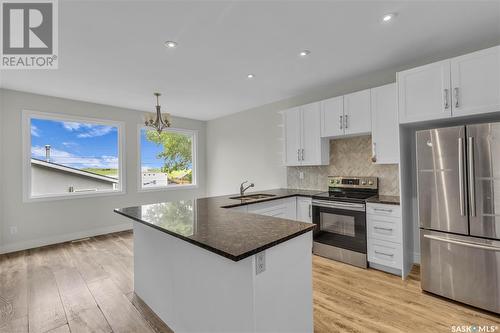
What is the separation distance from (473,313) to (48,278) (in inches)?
178

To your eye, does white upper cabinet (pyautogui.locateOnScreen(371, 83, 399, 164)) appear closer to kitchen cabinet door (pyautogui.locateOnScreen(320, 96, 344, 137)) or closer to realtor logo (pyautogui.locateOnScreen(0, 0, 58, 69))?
kitchen cabinet door (pyautogui.locateOnScreen(320, 96, 344, 137))

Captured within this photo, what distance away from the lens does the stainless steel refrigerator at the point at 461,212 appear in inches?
78.4

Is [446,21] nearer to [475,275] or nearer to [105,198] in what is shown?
[475,275]

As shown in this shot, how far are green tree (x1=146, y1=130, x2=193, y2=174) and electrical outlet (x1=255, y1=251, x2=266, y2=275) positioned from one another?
491cm

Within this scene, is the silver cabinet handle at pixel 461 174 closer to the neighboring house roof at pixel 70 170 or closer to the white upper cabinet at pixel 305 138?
the white upper cabinet at pixel 305 138

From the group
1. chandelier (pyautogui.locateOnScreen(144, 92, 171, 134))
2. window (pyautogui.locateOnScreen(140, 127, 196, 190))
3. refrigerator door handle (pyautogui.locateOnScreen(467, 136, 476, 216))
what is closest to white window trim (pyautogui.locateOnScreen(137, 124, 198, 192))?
window (pyautogui.locateOnScreen(140, 127, 196, 190))

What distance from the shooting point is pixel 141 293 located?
2301 millimetres

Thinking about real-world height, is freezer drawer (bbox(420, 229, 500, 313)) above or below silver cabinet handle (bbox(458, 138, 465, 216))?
below

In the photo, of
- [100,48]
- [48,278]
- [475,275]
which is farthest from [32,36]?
[475,275]

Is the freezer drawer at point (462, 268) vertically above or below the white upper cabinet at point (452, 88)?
below

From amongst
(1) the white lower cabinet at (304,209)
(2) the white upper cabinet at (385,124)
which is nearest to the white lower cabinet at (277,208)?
(1) the white lower cabinet at (304,209)

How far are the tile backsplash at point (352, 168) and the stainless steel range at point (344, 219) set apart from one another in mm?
126

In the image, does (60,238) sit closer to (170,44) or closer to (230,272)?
(170,44)

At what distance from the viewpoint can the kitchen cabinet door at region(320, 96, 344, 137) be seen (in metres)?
3.37
